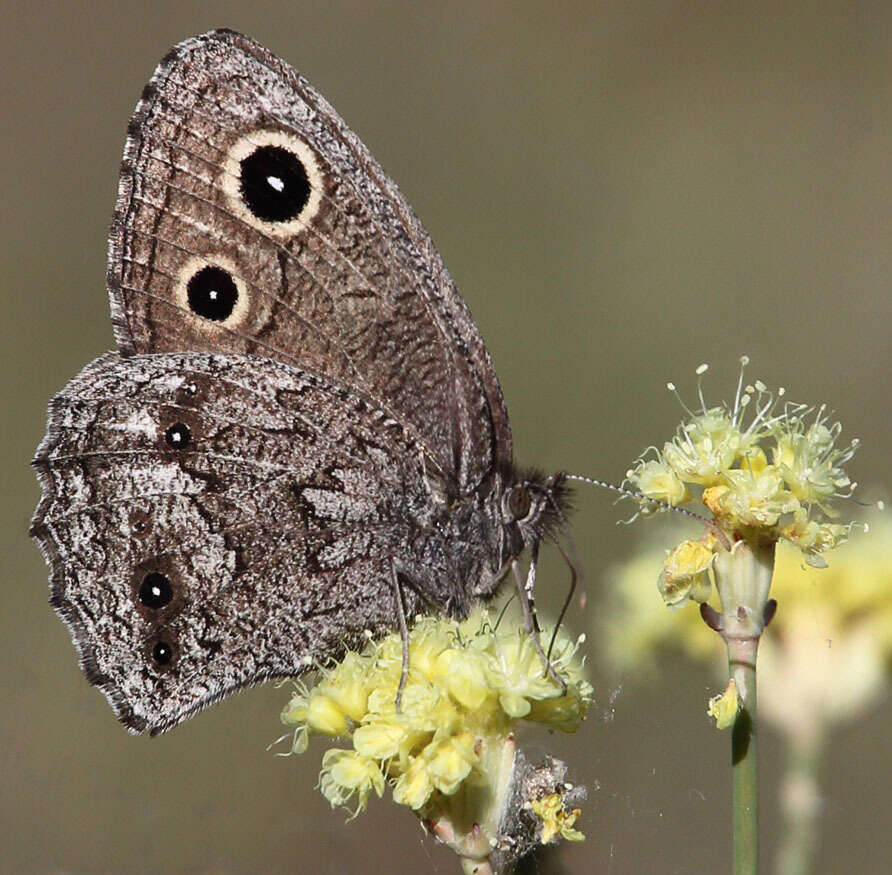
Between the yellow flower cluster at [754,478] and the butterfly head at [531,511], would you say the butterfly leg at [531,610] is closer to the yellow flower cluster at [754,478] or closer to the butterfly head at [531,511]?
the butterfly head at [531,511]

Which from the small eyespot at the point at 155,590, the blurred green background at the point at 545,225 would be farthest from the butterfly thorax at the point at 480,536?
the blurred green background at the point at 545,225

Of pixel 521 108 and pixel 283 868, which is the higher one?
pixel 521 108

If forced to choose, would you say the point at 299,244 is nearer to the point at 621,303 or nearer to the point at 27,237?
the point at 621,303

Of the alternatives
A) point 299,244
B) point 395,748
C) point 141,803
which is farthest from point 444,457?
point 141,803

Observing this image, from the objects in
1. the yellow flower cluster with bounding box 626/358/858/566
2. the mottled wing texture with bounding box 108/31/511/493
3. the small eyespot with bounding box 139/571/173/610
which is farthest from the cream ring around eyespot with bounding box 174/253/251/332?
the yellow flower cluster with bounding box 626/358/858/566

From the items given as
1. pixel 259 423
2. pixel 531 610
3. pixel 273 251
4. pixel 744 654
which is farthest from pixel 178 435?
pixel 744 654

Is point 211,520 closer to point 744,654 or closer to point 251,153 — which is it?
point 251,153

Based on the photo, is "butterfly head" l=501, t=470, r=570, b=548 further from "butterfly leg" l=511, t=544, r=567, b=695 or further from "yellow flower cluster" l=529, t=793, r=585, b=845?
"yellow flower cluster" l=529, t=793, r=585, b=845
